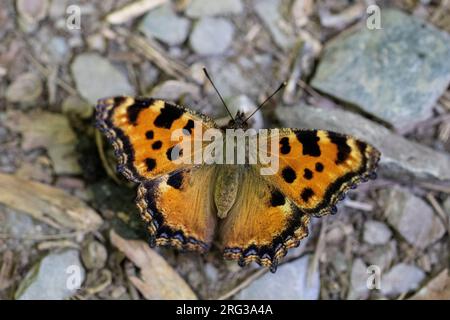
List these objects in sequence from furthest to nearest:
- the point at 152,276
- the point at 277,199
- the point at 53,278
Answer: the point at 152,276
the point at 53,278
the point at 277,199

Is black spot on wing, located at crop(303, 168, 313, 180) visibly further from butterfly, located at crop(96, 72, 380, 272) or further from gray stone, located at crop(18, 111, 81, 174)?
gray stone, located at crop(18, 111, 81, 174)

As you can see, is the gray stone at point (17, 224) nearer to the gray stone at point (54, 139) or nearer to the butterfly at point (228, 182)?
the gray stone at point (54, 139)

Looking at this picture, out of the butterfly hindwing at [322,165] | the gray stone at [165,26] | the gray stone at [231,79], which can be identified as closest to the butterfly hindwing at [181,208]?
the butterfly hindwing at [322,165]

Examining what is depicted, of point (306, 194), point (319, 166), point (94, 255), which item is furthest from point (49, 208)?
point (319, 166)

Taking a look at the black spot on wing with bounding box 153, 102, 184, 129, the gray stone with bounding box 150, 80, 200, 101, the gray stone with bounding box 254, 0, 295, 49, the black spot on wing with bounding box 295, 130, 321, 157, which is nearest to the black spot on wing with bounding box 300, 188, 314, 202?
the black spot on wing with bounding box 295, 130, 321, 157

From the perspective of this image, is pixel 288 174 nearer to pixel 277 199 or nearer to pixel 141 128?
pixel 277 199
